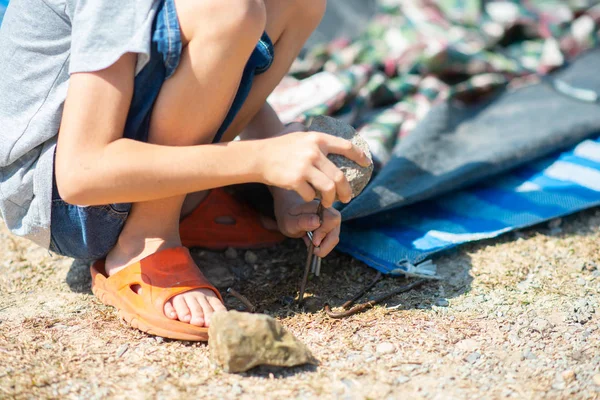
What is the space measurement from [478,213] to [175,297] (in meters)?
0.94

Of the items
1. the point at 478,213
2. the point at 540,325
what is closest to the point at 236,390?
the point at 540,325

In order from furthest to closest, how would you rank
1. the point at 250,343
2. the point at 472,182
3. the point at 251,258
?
the point at 472,182
the point at 251,258
the point at 250,343

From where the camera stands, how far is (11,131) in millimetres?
1412

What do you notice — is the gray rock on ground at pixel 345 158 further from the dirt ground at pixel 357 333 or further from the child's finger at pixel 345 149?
the dirt ground at pixel 357 333

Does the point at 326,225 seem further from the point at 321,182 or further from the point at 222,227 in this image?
the point at 222,227

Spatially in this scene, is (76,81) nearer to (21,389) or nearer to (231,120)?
(231,120)

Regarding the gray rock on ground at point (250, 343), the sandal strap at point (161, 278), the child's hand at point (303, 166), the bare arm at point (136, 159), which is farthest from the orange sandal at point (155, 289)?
the child's hand at point (303, 166)

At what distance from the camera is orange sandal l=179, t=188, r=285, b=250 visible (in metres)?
1.80

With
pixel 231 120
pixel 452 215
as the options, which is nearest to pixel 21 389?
pixel 231 120

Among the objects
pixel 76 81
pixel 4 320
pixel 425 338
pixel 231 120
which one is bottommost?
pixel 4 320

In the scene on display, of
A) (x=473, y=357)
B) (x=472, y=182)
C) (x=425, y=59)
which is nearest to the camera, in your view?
(x=473, y=357)

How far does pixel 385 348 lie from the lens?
1408 mm

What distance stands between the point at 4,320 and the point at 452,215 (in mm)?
1206

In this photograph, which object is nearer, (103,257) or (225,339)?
(225,339)
